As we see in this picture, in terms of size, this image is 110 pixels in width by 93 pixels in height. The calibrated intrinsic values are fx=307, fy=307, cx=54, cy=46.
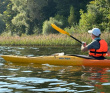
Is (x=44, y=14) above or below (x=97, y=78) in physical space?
above

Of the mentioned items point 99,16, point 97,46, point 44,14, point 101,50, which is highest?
point 44,14

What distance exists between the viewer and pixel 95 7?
29234 mm

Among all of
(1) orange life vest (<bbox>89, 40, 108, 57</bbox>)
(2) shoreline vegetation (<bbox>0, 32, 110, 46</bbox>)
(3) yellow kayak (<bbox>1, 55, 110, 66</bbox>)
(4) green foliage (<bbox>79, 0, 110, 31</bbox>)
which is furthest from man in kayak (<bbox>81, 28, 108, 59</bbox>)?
(4) green foliage (<bbox>79, 0, 110, 31</bbox>)

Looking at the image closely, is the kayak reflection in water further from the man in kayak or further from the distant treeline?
the distant treeline

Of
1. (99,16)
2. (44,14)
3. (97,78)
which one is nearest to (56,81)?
(97,78)

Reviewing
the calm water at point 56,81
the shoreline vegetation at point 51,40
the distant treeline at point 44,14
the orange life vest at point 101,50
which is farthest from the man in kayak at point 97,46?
the distant treeline at point 44,14

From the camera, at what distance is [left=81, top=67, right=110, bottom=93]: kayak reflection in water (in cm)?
691

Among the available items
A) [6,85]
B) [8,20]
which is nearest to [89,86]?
[6,85]

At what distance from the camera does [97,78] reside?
26.8 feet

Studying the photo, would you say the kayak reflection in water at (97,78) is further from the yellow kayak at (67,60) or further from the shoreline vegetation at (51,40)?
the shoreline vegetation at (51,40)

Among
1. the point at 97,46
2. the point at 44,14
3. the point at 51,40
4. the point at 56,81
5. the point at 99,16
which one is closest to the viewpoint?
the point at 56,81

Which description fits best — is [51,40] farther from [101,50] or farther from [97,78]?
[97,78]

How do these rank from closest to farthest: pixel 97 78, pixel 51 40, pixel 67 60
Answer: pixel 97 78, pixel 67 60, pixel 51 40

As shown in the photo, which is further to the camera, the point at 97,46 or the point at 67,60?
the point at 67,60
